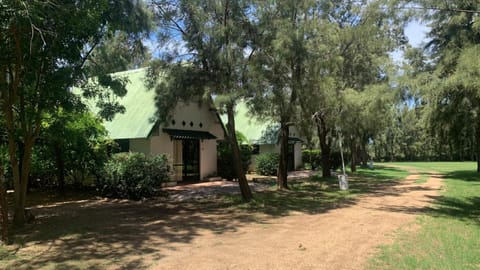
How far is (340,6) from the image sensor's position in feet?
58.5

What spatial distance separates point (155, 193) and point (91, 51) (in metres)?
5.82

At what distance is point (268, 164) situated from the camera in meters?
25.4

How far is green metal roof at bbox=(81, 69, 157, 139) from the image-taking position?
1720 centimetres

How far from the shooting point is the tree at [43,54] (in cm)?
787

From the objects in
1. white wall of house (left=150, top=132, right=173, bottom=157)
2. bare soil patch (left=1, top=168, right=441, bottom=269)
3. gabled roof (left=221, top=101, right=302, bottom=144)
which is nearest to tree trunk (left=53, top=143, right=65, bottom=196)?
bare soil patch (left=1, top=168, right=441, bottom=269)

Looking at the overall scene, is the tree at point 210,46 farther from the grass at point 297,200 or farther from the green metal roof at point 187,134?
the green metal roof at point 187,134

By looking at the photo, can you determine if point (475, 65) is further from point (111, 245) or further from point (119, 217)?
point (119, 217)

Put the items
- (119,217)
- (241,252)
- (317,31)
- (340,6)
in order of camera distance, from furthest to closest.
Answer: (340,6), (317,31), (119,217), (241,252)

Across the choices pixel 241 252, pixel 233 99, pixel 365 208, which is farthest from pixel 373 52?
pixel 241 252

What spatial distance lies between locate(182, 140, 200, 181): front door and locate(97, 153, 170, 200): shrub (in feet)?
18.0

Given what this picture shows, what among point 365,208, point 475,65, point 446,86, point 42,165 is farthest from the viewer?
point 42,165

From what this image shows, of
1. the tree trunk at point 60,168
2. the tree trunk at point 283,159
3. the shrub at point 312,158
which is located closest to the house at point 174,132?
the tree trunk at point 60,168

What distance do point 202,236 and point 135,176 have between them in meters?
6.35

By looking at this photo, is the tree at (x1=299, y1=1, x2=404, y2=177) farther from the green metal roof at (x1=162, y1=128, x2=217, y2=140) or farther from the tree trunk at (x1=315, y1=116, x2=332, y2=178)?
the green metal roof at (x1=162, y1=128, x2=217, y2=140)
